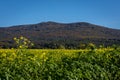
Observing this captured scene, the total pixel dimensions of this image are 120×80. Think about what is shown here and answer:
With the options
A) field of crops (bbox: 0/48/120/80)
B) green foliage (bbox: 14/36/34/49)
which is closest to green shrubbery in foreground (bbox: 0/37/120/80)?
field of crops (bbox: 0/48/120/80)

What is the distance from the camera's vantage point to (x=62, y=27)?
199500mm

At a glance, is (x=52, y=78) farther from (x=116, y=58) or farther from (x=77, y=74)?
(x=116, y=58)

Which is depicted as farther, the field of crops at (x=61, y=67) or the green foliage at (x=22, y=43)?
the green foliage at (x=22, y=43)

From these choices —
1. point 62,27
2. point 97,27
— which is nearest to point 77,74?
point 97,27

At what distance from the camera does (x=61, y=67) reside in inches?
481

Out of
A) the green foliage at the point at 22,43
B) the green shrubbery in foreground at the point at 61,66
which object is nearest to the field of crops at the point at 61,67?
the green shrubbery in foreground at the point at 61,66

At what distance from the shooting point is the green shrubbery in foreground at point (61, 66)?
11523 millimetres

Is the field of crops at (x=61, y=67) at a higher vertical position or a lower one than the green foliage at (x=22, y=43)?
lower

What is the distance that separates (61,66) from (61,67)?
0.13ft

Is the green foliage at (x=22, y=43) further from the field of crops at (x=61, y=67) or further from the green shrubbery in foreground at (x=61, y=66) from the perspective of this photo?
the field of crops at (x=61, y=67)

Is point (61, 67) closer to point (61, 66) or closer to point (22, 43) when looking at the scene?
point (61, 66)

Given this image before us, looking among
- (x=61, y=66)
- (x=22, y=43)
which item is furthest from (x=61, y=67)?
(x=22, y=43)

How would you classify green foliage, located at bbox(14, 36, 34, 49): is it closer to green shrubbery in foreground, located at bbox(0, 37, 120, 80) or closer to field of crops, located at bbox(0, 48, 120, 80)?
green shrubbery in foreground, located at bbox(0, 37, 120, 80)

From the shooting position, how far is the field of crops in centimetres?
1152
